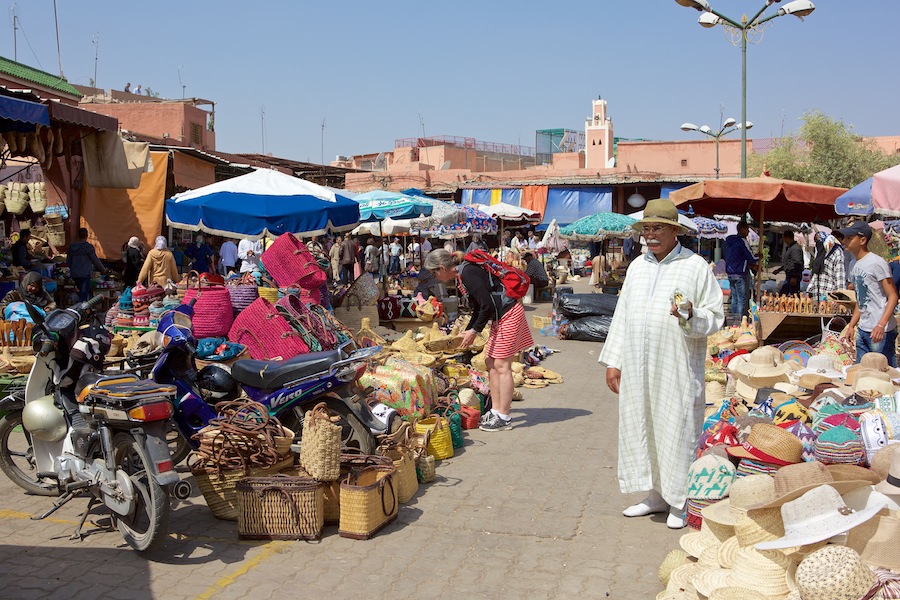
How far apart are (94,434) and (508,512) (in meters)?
2.71

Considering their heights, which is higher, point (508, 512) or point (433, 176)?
point (433, 176)

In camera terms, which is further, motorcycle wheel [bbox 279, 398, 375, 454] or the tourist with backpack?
the tourist with backpack

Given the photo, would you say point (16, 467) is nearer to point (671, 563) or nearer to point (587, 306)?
point (671, 563)

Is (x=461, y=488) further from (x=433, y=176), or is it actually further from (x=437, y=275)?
(x=433, y=176)

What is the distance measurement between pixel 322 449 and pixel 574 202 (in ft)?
100

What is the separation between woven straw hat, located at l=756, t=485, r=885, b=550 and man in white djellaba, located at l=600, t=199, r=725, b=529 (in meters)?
1.36

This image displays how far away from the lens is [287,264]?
27.9 ft

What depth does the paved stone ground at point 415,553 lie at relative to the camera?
4.18 metres

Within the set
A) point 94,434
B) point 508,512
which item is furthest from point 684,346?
point 94,434

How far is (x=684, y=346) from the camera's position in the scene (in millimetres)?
4875

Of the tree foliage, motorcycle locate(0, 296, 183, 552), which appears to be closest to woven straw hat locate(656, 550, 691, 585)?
motorcycle locate(0, 296, 183, 552)

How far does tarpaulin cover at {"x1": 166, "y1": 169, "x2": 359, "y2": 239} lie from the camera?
372 inches

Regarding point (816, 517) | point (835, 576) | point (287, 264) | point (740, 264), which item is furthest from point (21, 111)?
point (740, 264)

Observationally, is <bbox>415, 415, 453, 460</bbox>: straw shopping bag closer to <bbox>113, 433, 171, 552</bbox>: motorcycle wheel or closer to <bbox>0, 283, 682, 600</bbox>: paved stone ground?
<bbox>0, 283, 682, 600</bbox>: paved stone ground
